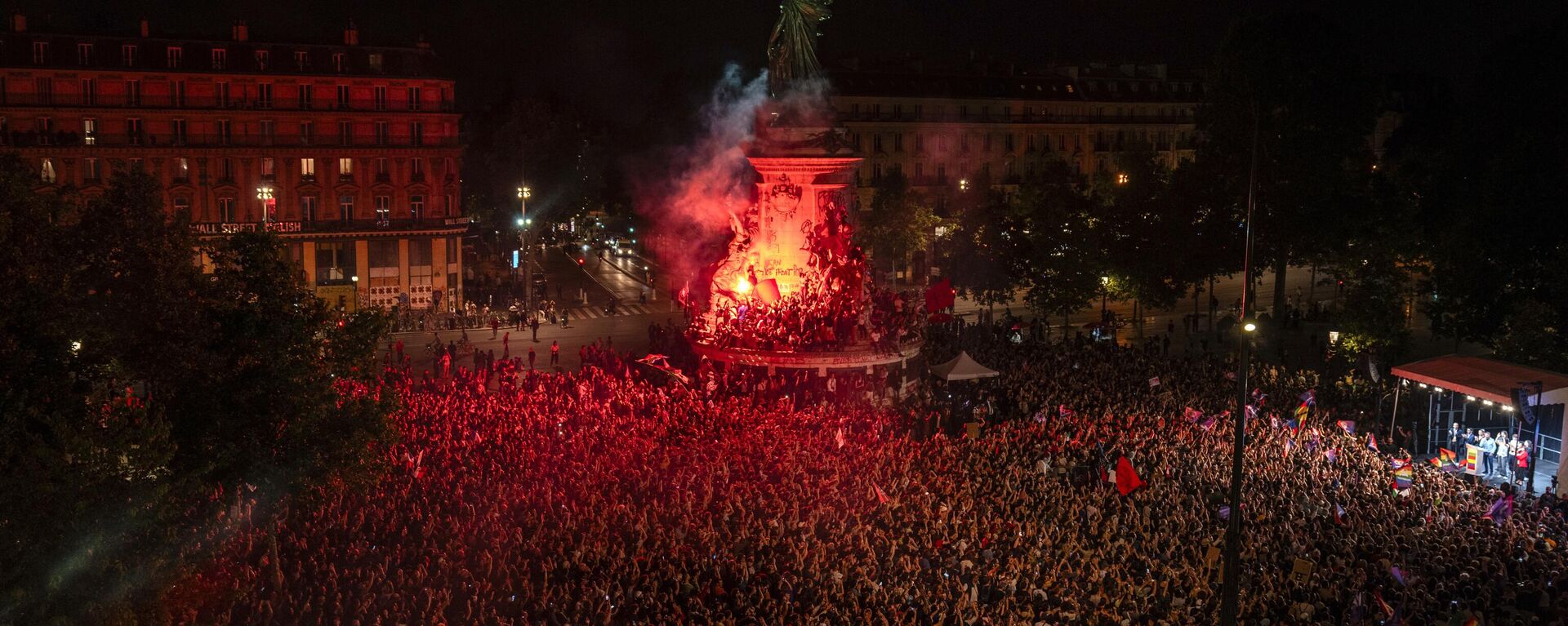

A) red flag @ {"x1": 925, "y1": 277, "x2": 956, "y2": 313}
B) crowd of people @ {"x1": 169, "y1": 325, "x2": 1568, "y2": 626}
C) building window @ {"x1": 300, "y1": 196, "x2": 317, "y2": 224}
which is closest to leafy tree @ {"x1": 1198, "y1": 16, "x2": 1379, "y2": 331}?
red flag @ {"x1": 925, "y1": 277, "x2": 956, "y2": 313}

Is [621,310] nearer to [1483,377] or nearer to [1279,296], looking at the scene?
[1279,296]

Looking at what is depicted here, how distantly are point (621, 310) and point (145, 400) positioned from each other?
119 ft

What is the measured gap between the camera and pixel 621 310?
5412 cm

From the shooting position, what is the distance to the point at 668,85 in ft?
248

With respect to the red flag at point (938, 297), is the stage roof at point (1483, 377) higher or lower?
lower

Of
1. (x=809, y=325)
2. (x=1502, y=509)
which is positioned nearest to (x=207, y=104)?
(x=809, y=325)

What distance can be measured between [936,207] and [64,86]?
41433 millimetres

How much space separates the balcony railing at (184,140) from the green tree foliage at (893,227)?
1999 cm

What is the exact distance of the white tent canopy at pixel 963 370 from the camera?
2994 cm

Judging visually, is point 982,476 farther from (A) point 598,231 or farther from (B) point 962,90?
(A) point 598,231

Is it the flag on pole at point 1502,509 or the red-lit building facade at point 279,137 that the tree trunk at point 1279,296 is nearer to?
the flag on pole at point 1502,509

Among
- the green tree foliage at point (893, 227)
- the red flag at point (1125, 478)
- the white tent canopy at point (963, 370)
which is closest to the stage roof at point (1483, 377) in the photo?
the white tent canopy at point (963, 370)

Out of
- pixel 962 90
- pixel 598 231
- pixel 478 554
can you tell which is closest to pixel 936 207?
pixel 962 90

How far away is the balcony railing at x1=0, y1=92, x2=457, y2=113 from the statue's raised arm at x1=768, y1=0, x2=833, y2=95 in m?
25.8
